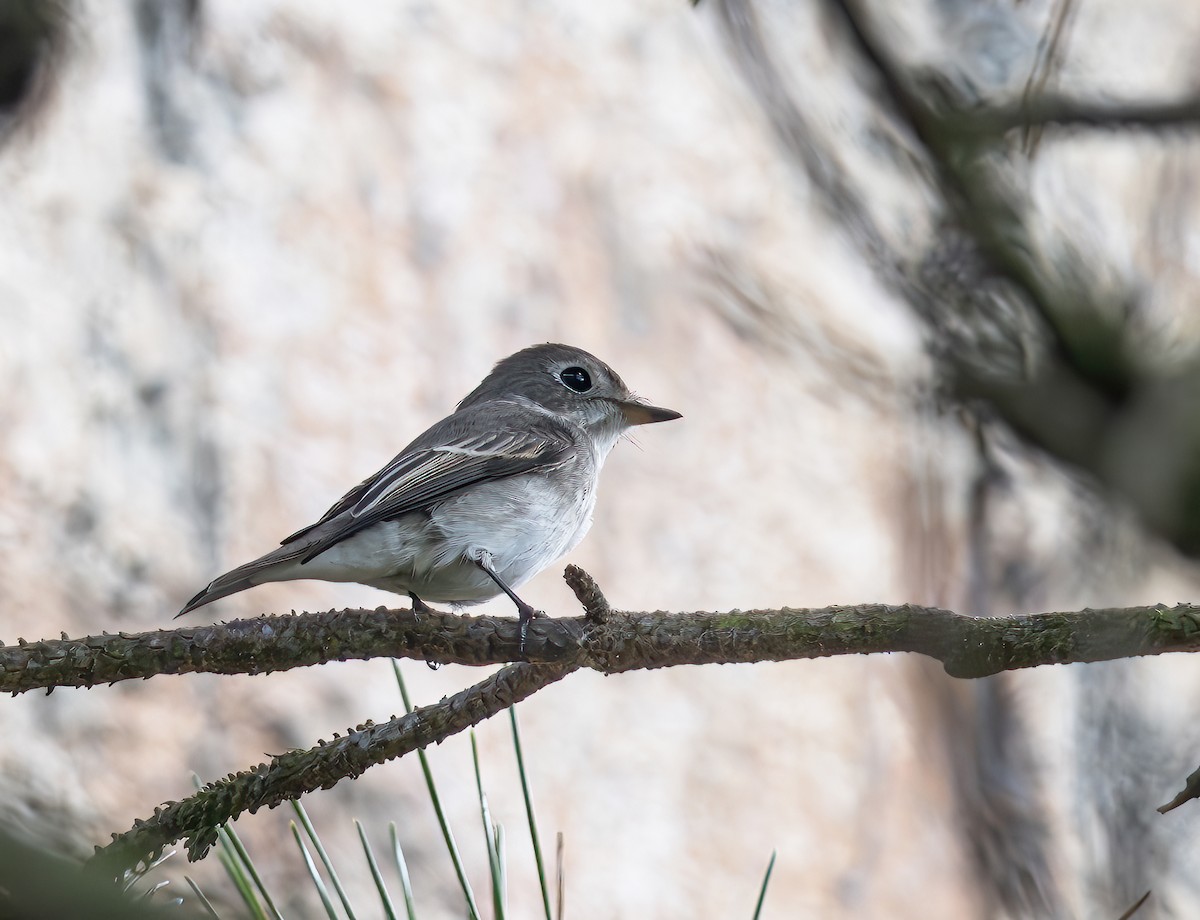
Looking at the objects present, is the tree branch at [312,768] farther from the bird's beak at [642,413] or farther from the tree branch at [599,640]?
the bird's beak at [642,413]

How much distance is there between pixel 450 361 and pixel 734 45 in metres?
4.98

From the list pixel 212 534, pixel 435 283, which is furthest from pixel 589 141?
pixel 212 534

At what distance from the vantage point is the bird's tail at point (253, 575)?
287 cm

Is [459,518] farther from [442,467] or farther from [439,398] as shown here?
[439,398]

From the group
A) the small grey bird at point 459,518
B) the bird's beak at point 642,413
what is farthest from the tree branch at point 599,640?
the bird's beak at point 642,413

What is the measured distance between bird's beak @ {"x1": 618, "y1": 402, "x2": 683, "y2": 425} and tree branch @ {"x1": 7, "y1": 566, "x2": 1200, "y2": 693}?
5.69ft

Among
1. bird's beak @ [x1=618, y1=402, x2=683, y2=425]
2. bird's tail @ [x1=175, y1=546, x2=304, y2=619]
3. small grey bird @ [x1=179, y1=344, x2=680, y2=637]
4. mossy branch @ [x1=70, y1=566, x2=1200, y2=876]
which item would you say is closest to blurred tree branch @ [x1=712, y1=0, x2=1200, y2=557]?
mossy branch @ [x1=70, y1=566, x2=1200, y2=876]

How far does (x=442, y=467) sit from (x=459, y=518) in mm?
235

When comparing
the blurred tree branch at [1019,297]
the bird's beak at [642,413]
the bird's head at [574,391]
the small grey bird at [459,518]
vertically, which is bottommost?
the blurred tree branch at [1019,297]

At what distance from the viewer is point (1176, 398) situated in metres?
1.12

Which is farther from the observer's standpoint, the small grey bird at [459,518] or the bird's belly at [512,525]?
the bird's belly at [512,525]

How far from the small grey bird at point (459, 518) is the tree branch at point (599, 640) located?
0.67 meters

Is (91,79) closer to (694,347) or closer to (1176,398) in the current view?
(694,347)

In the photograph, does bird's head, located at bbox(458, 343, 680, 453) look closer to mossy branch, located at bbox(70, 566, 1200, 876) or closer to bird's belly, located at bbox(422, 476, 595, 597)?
bird's belly, located at bbox(422, 476, 595, 597)
